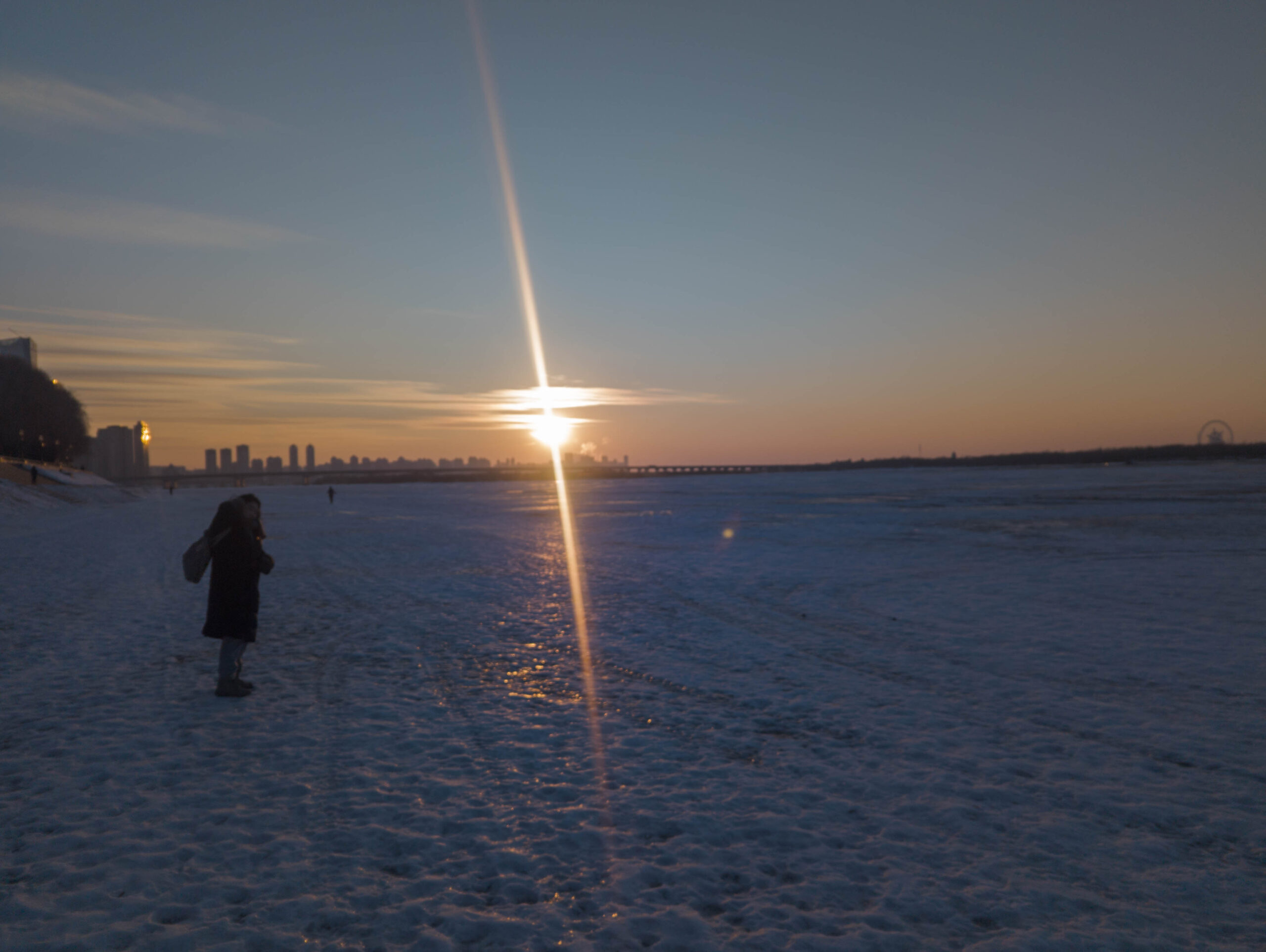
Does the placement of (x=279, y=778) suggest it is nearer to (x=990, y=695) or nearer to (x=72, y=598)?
(x=990, y=695)

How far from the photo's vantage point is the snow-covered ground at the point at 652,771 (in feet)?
12.8

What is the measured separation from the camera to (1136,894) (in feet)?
13.3

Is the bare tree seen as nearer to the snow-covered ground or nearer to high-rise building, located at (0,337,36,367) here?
high-rise building, located at (0,337,36,367)

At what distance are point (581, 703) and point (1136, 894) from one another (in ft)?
15.8

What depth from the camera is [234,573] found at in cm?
745

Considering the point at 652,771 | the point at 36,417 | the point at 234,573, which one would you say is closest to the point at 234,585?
the point at 234,573

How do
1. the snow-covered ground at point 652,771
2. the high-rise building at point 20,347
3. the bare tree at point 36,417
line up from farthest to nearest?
the high-rise building at point 20,347
the bare tree at point 36,417
the snow-covered ground at point 652,771

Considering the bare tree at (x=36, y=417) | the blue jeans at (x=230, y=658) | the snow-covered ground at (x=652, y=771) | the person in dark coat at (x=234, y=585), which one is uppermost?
the bare tree at (x=36, y=417)

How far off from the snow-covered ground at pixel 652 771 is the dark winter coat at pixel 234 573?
82cm

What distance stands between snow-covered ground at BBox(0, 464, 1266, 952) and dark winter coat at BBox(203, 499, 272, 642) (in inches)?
32.3

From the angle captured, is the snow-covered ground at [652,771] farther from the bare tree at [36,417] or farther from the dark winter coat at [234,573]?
the bare tree at [36,417]

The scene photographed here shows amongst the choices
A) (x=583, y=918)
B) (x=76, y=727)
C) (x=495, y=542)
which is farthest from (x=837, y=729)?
(x=495, y=542)

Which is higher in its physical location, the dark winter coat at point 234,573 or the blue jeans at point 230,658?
the dark winter coat at point 234,573

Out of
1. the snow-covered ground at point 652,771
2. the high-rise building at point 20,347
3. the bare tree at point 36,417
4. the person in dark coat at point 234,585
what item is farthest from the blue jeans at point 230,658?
the high-rise building at point 20,347
